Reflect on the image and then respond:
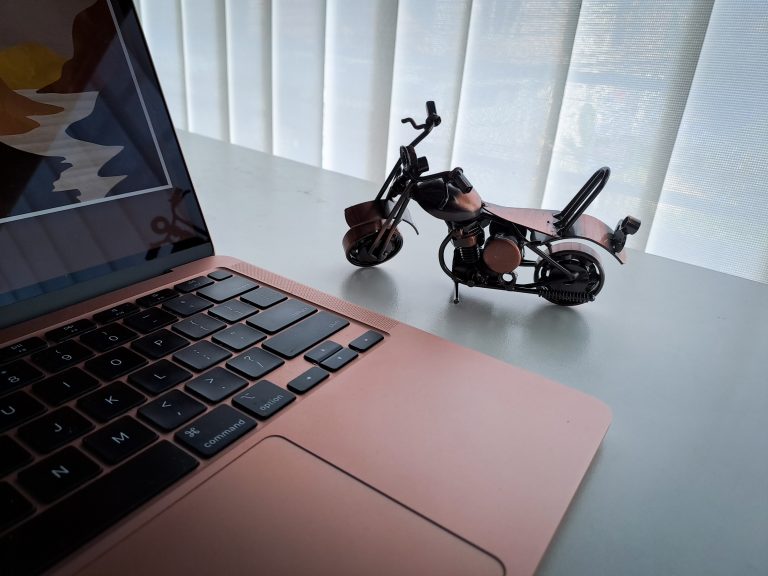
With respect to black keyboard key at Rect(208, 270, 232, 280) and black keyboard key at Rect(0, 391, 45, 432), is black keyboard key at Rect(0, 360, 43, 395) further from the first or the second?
black keyboard key at Rect(208, 270, 232, 280)

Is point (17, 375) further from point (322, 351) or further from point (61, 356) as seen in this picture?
point (322, 351)

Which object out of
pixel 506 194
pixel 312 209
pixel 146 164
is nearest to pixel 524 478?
pixel 146 164

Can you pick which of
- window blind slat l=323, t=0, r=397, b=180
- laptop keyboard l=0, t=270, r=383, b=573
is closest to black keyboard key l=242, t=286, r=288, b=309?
laptop keyboard l=0, t=270, r=383, b=573

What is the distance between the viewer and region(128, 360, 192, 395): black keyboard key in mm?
294

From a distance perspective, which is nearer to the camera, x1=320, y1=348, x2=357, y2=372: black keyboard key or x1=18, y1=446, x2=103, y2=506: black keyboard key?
x1=18, y1=446, x2=103, y2=506: black keyboard key

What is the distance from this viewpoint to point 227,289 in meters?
0.41

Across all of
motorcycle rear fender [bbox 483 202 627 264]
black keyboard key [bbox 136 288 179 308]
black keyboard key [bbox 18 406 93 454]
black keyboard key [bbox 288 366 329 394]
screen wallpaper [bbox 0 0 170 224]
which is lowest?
black keyboard key [bbox 18 406 93 454]

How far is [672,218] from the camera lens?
1107 mm

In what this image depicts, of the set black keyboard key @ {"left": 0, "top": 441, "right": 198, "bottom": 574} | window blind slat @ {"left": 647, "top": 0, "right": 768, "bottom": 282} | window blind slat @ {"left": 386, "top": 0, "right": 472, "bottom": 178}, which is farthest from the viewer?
window blind slat @ {"left": 386, "top": 0, "right": 472, "bottom": 178}

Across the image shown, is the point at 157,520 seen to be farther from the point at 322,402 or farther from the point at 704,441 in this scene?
the point at 704,441

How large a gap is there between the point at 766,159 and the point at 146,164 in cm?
104

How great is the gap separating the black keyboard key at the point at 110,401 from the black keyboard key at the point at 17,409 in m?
0.02

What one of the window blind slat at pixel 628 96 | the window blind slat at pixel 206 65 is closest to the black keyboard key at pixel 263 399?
the window blind slat at pixel 628 96

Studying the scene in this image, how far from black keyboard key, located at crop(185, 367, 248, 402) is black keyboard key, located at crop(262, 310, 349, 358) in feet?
0.12
